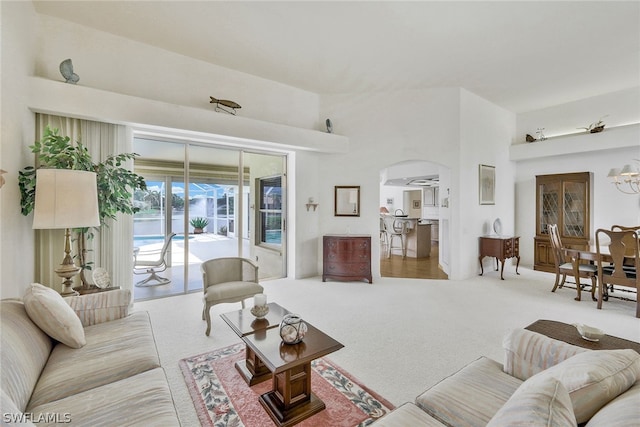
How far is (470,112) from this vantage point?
5797mm

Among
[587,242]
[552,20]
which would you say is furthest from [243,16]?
[587,242]

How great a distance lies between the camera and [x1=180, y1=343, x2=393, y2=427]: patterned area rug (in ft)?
6.26

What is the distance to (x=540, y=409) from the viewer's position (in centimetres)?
86

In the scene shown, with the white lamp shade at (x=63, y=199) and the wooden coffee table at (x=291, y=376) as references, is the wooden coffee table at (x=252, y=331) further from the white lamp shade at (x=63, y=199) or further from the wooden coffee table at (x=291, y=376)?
the white lamp shade at (x=63, y=199)

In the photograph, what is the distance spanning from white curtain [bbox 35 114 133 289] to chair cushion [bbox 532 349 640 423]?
14.8ft

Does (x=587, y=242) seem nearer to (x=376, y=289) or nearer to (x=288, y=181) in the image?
(x=376, y=289)

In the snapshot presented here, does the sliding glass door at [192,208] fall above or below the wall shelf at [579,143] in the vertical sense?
below

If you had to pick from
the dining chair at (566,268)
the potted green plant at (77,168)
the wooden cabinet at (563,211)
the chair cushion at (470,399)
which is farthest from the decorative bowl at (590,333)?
the wooden cabinet at (563,211)

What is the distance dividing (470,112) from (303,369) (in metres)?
5.84

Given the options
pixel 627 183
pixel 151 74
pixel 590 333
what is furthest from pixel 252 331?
pixel 627 183

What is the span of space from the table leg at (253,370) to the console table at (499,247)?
513 centimetres

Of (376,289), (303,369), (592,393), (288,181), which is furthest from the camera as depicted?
(288,181)

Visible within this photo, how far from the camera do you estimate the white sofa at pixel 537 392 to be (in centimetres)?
89

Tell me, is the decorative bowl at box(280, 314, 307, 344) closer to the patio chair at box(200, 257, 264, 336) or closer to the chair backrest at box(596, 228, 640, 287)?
the patio chair at box(200, 257, 264, 336)
